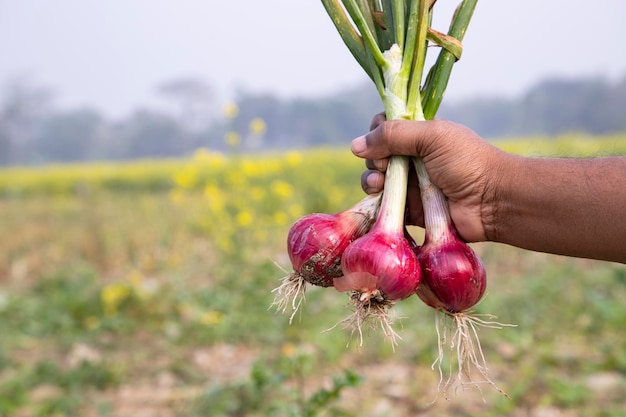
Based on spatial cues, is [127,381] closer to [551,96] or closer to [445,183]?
[445,183]

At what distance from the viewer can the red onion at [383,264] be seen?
1314mm

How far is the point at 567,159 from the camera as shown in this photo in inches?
58.3

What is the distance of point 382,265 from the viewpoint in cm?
130

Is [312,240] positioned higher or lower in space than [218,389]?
higher

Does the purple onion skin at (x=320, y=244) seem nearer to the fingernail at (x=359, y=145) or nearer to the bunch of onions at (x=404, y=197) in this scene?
Result: the bunch of onions at (x=404, y=197)

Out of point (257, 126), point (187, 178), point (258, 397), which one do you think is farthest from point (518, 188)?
point (257, 126)

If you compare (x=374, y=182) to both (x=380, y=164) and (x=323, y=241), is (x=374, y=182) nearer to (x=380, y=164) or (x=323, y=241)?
(x=380, y=164)

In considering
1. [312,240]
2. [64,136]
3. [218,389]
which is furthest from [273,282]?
[64,136]

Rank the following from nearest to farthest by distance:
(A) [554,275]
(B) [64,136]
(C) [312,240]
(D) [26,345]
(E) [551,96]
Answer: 1. (C) [312,240]
2. (D) [26,345]
3. (A) [554,275]
4. (E) [551,96]
5. (B) [64,136]

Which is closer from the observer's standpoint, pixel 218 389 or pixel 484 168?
pixel 484 168

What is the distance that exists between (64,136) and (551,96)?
137 feet

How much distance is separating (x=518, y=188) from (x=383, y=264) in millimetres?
435

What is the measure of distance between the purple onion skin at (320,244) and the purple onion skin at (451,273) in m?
0.20

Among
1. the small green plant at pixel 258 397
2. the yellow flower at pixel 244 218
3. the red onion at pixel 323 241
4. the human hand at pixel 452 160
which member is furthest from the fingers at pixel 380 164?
the yellow flower at pixel 244 218
